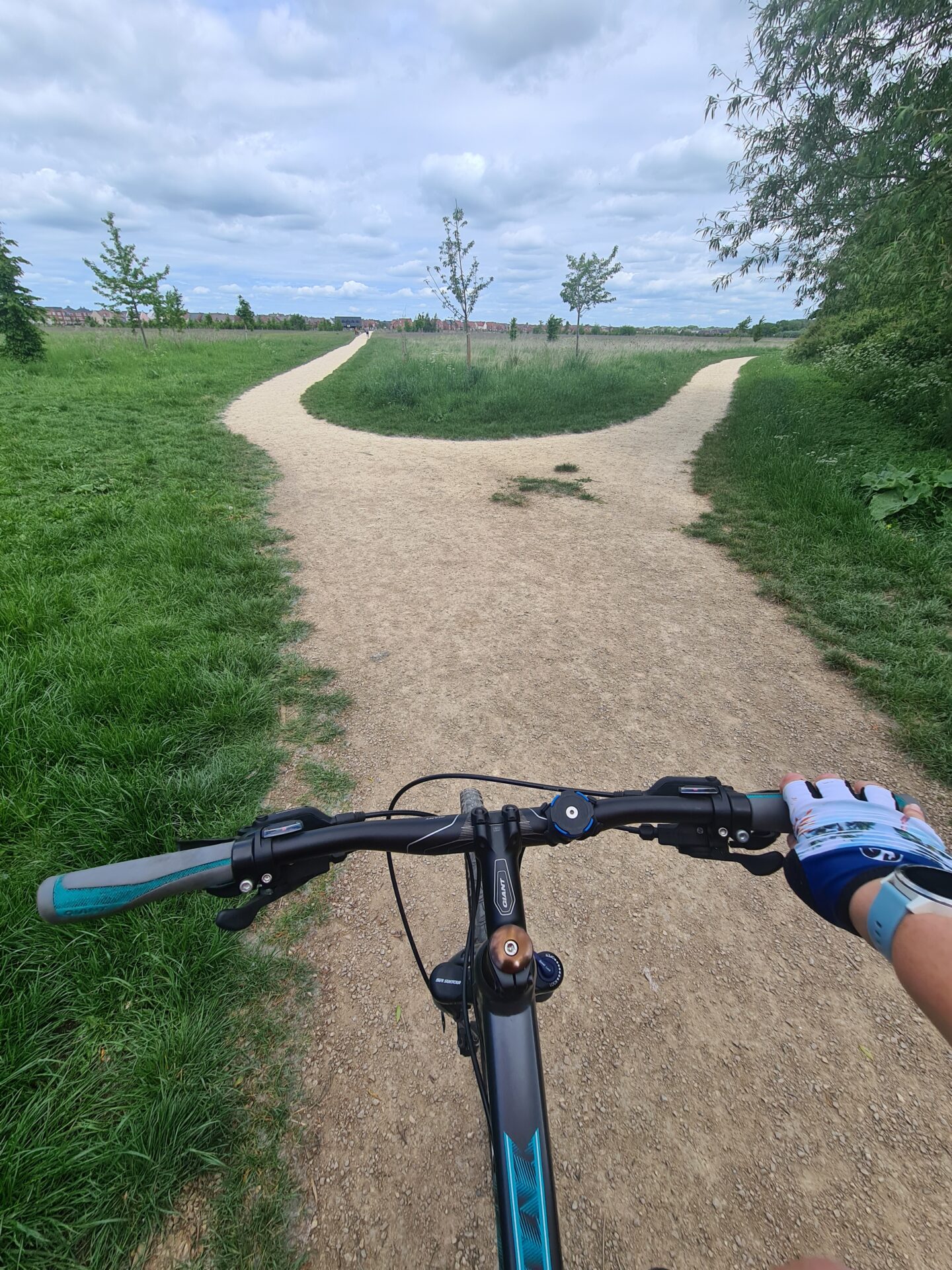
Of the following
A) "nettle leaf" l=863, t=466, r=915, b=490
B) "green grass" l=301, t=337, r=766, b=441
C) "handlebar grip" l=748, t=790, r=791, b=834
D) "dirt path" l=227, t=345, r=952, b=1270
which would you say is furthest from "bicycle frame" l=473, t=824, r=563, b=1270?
"green grass" l=301, t=337, r=766, b=441

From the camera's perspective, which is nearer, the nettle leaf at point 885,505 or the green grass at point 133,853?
the green grass at point 133,853

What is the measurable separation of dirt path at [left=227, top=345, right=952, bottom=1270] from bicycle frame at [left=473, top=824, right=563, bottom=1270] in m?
1.00

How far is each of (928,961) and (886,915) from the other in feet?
0.27

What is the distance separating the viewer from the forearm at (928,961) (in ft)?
2.88

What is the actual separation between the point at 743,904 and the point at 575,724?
1.32 m

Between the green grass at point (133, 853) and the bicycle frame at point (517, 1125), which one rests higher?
the bicycle frame at point (517, 1125)

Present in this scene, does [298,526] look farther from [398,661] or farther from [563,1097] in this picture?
[563,1097]

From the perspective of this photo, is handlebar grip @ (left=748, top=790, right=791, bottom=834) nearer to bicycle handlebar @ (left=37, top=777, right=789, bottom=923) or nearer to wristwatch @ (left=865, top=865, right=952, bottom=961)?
bicycle handlebar @ (left=37, top=777, right=789, bottom=923)

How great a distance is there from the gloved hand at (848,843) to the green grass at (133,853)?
172 cm

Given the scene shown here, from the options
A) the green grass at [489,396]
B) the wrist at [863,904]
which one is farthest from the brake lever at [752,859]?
the green grass at [489,396]

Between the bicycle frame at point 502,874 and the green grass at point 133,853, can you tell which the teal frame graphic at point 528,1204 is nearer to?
the bicycle frame at point 502,874

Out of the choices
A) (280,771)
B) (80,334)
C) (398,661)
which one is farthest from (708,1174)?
(80,334)

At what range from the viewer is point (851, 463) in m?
7.59

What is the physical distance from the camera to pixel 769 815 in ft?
3.98
